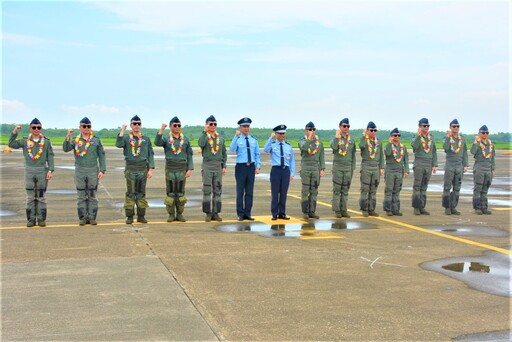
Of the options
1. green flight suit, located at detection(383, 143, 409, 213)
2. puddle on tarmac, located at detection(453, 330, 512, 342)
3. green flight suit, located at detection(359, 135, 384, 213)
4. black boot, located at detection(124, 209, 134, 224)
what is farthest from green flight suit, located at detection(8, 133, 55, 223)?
puddle on tarmac, located at detection(453, 330, 512, 342)

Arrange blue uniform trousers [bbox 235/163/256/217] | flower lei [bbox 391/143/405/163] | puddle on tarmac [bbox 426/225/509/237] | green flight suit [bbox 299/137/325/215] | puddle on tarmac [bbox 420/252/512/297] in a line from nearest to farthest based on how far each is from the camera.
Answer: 1. puddle on tarmac [bbox 420/252/512/297]
2. puddle on tarmac [bbox 426/225/509/237]
3. blue uniform trousers [bbox 235/163/256/217]
4. green flight suit [bbox 299/137/325/215]
5. flower lei [bbox 391/143/405/163]

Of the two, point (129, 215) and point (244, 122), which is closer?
point (129, 215)

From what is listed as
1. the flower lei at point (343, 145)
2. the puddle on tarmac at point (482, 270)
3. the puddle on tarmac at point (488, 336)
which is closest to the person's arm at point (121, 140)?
the flower lei at point (343, 145)

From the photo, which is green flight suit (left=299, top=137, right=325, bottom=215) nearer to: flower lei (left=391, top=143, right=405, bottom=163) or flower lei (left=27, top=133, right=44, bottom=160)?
flower lei (left=391, top=143, right=405, bottom=163)

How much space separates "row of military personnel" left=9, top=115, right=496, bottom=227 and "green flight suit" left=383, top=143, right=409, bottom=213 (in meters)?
0.02

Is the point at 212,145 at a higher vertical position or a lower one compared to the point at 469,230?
higher

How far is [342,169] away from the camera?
12.1 meters

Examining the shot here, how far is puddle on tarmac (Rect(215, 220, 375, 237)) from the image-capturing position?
9.82m

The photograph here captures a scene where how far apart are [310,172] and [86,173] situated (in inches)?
197

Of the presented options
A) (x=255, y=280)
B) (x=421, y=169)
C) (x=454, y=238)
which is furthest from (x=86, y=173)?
(x=421, y=169)

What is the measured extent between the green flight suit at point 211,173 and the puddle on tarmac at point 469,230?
4.63 metres

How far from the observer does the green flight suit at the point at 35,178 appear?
10.3 meters

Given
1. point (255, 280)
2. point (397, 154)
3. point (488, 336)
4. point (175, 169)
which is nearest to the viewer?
point (488, 336)

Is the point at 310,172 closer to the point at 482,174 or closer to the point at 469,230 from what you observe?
the point at 469,230
